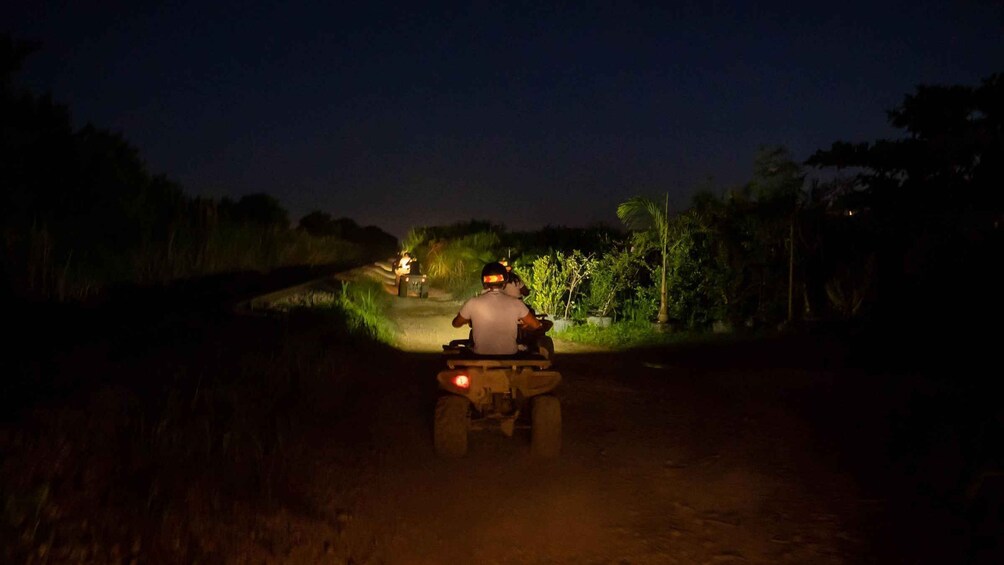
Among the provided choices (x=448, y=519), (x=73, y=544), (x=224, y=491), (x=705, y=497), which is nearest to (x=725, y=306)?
(x=705, y=497)

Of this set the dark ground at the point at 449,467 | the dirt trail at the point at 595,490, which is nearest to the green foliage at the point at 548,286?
the dark ground at the point at 449,467

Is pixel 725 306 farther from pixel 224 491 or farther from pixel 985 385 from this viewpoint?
pixel 224 491

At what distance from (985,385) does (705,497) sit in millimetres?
4506

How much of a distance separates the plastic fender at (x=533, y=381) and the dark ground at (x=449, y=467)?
728 mm

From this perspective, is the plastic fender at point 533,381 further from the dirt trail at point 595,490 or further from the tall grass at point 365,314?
the tall grass at point 365,314

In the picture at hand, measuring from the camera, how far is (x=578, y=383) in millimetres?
11234

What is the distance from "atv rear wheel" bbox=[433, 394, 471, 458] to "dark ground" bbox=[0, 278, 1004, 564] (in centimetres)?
14

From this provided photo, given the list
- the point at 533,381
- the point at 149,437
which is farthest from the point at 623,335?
the point at 149,437

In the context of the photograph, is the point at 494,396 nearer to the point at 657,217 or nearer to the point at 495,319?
the point at 495,319

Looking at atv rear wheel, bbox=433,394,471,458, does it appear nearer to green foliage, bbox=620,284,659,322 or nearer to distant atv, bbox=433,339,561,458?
distant atv, bbox=433,339,561,458

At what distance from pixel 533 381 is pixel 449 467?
1.14m

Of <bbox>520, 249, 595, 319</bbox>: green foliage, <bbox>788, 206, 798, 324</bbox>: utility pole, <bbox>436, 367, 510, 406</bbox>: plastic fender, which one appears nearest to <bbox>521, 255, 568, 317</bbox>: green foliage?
<bbox>520, 249, 595, 319</bbox>: green foliage

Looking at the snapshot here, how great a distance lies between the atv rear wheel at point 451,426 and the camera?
25.3 feet

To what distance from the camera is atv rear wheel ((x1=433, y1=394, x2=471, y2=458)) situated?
772 cm
